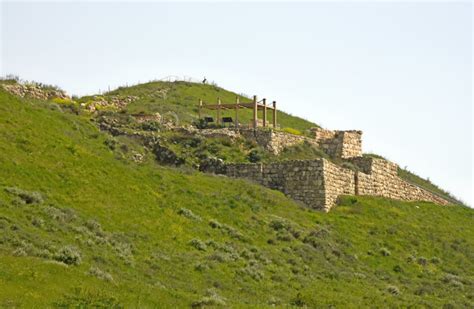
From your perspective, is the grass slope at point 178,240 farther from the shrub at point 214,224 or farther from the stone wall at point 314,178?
the stone wall at point 314,178

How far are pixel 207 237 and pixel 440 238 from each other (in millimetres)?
15317

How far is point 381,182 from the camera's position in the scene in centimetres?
4872

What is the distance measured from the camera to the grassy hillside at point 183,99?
5947 cm

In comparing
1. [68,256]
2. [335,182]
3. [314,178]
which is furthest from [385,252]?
[68,256]

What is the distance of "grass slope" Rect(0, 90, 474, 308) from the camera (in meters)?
23.3

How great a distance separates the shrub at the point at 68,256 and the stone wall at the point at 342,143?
1208 inches

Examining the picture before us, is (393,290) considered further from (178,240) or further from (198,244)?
(178,240)

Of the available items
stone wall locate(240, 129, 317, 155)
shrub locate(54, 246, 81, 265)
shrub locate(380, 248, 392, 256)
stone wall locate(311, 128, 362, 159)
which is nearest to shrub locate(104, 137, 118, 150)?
stone wall locate(240, 129, 317, 155)

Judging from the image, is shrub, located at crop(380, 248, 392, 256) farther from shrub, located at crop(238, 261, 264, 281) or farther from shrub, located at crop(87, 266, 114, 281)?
shrub, located at crop(87, 266, 114, 281)

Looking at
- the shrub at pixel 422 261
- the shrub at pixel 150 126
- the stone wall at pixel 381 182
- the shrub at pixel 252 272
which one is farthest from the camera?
the shrub at pixel 150 126

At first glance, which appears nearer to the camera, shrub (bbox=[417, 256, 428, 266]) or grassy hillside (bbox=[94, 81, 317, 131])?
shrub (bbox=[417, 256, 428, 266])

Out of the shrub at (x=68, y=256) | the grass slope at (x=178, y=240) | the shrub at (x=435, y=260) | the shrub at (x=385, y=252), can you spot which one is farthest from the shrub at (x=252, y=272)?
the shrub at (x=435, y=260)

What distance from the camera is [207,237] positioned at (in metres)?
32.1

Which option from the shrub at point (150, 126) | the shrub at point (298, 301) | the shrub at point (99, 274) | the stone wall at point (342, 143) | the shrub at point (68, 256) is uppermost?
the shrub at point (150, 126)
